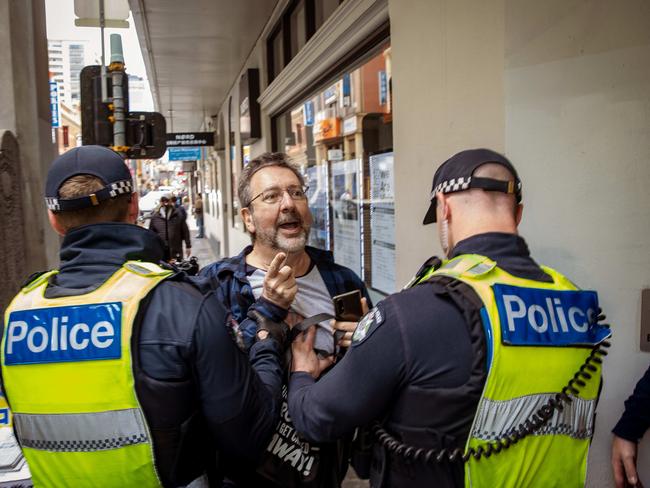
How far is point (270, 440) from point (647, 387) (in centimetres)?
145

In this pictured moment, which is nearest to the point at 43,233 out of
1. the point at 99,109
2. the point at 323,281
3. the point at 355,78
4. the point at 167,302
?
the point at 99,109

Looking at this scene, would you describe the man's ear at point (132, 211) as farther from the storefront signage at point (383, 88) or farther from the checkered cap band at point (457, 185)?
the storefront signage at point (383, 88)

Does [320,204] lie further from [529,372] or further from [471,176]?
[529,372]

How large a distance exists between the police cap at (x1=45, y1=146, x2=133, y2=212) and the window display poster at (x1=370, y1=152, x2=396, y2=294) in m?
3.17

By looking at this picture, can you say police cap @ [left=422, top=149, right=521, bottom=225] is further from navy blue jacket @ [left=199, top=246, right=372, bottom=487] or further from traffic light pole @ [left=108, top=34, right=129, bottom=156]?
traffic light pole @ [left=108, top=34, right=129, bottom=156]

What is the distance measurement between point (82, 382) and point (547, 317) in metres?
1.28

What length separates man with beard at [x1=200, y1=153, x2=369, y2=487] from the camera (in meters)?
1.97

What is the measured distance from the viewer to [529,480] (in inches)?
60.4

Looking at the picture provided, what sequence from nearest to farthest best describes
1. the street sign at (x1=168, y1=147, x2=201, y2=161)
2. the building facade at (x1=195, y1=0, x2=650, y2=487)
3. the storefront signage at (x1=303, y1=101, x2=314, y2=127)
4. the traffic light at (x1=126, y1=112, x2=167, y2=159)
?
the building facade at (x1=195, y1=0, x2=650, y2=487) < the traffic light at (x1=126, y1=112, x2=167, y2=159) < the storefront signage at (x1=303, y1=101, x2=314, y2=127) < the street sign at (x1=168, y1=147, x2=201, y2=161)

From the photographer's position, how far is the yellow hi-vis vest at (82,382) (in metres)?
1.52

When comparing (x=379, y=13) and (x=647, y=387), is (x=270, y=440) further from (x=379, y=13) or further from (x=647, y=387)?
(x=379, y=13)

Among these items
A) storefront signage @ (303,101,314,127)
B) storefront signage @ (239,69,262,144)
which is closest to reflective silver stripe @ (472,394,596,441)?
storefront signage @ (303,101,314,127)

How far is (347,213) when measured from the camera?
610 cm

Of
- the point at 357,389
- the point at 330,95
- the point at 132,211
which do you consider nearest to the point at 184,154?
the point at 330,95
